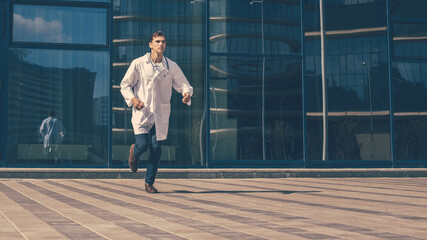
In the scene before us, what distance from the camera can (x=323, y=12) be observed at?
15.2 m

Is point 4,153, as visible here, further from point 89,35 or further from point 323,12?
point 323,12

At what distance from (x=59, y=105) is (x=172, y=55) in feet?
8.47

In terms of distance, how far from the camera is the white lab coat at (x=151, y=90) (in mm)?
8766

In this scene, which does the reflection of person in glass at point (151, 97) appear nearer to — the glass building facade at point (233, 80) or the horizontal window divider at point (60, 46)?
the glass building facade at point (233, 80)

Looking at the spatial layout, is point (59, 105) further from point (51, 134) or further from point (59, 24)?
point (59, 24)

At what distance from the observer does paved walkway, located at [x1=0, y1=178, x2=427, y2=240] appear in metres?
4.92

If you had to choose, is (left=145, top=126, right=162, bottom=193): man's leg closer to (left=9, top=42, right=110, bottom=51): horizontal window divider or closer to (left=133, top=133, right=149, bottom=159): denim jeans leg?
(left=133, top=133, right=149, bottom=159): denim jeans leg

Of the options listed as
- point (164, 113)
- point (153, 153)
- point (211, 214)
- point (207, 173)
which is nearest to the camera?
point (211, 214)

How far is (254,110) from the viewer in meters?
14.4

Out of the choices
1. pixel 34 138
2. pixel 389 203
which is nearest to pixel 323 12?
pixel 34 138

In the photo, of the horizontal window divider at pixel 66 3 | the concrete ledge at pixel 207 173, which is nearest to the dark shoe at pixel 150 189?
the concrete ledge at pixel 207 173

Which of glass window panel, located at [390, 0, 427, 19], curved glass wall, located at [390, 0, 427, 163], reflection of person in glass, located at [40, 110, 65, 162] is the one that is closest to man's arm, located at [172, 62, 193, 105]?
reflection of person in glass, located at [40, 110, 65, 162]

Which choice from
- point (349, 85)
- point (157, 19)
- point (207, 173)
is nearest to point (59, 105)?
point (157, 19)

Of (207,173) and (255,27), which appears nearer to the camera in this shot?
(207,173)
